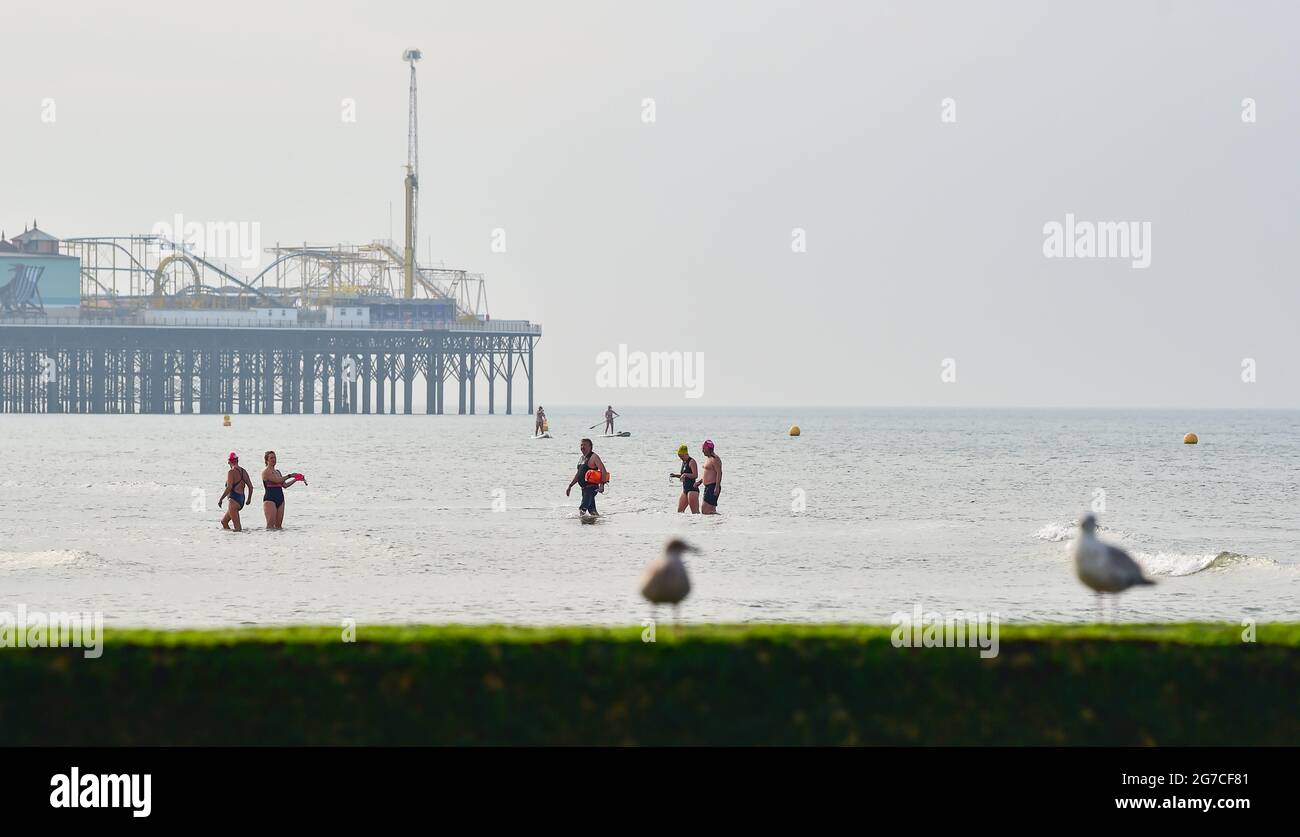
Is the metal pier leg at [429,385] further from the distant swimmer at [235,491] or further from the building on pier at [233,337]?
the distant swimmer at [235,491]

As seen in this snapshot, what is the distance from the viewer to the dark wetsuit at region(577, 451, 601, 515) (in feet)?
91.9

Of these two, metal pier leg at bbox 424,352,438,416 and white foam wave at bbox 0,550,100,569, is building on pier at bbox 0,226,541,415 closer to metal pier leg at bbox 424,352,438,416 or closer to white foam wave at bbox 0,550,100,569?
metal pier leg at bbox 424,352,438,416

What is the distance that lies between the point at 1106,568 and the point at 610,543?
52.4ft

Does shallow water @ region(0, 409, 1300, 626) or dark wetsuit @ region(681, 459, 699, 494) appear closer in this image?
shallow water @ region(0, 409, 1300, 626)

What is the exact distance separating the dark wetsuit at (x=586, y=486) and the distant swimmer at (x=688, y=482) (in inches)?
60.7

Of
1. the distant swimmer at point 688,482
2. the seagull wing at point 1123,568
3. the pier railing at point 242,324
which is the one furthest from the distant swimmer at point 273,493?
the pier railing at point 242,324

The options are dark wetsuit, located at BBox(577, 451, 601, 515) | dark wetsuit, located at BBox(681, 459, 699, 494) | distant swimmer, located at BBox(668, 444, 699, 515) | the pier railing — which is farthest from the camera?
the pier railing

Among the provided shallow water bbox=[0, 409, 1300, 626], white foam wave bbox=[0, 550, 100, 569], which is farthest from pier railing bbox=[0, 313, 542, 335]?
white foam wave bbox=[0, 550, 100, 569]

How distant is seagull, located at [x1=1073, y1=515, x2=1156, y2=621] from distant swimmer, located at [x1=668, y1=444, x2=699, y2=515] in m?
18.1

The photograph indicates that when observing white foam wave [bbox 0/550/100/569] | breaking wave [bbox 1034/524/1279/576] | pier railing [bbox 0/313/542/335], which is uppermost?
→ pier railing [bbox 0/313/542/335]

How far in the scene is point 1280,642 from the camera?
352 inches
